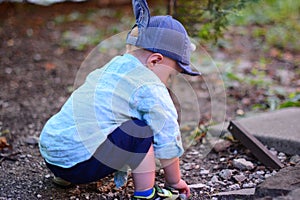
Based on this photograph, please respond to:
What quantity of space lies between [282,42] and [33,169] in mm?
3615

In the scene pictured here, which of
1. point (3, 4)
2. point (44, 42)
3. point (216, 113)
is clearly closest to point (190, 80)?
point (216, 113)

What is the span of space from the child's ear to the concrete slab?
93 centimetres

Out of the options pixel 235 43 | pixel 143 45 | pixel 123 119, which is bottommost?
pixel 235 43

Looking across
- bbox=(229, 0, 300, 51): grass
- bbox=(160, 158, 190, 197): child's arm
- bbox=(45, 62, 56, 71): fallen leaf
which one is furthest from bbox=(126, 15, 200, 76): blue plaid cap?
bbox=(229, 0, 300, 51): grass

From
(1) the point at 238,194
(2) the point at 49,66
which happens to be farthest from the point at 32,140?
(2) the point at 49,66

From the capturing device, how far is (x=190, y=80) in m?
4.52

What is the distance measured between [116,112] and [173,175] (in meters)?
0.37

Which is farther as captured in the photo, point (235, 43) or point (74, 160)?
point (235, 43)

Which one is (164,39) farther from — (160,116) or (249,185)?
(249,185)

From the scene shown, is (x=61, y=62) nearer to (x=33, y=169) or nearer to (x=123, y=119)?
(x=33, y=169)

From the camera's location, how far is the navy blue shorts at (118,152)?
2.26 meters

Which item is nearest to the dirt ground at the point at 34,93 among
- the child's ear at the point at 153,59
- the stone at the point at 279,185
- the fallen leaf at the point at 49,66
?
the fallen leaf at the point at 49,66

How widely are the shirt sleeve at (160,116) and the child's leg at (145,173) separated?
3 centimetres

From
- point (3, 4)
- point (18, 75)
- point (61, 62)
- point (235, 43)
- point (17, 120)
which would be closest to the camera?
point (17, 120)
